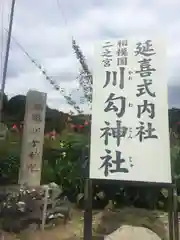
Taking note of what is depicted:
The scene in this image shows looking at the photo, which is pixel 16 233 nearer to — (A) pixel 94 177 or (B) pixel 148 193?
(A) pixel 94 177

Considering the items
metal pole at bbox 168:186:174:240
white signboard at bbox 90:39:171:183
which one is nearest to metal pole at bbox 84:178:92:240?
white signboard at bbox 90:39:171:183

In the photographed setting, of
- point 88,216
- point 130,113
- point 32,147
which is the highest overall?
point 130,113

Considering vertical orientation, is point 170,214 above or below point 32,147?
below

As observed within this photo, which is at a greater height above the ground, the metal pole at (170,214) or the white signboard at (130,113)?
the white signboard at (130,113)

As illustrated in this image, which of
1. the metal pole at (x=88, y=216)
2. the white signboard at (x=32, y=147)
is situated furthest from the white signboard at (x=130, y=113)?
the white signboard at (x=32, y=147)

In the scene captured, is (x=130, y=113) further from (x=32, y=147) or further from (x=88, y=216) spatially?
(x=32, y=147)

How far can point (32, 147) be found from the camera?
258 centimetres

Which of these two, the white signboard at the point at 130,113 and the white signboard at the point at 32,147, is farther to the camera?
the white signboard at the point at 32,147

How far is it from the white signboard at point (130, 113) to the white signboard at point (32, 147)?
655 mm

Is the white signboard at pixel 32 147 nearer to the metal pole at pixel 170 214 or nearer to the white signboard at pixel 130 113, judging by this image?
the white signboard at pixel 130 113

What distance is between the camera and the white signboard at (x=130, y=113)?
1.98m

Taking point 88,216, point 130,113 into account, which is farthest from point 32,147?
point 130,113

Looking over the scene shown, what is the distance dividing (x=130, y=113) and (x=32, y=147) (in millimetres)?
936

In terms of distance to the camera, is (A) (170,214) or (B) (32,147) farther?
(B) (32,147)
